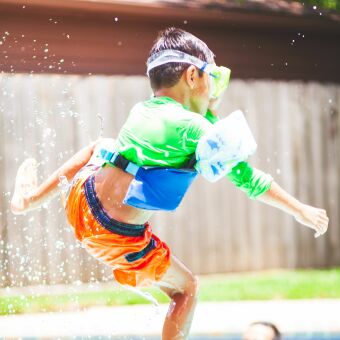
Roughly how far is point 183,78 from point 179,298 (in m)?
0.99

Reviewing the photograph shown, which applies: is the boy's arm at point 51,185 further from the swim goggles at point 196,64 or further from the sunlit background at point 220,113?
the sunlit background at point 220,113

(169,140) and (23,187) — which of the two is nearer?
(169,140)

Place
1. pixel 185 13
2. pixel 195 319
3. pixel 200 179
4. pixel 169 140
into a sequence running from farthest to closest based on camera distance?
pixel 200 179, pixel 185 13, pixel 195 319, pixel 169 140

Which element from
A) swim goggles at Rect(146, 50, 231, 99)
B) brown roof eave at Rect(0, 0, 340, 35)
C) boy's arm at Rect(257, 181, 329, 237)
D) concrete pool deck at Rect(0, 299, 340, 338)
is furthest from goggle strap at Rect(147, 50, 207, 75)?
brown roof eave at Rect(0, 0, 340, 35)

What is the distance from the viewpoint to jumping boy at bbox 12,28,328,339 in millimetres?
3170

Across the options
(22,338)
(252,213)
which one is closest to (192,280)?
(22,338)

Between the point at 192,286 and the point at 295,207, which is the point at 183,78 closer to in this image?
the point at 295,207

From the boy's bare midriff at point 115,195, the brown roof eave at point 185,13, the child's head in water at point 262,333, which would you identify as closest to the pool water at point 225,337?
the child's head in water at point 262,333

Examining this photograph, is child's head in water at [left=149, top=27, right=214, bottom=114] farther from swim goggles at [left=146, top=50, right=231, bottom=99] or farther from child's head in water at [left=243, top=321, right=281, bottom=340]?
child's head in water at [left=243, top=321, right=281, bottom=340]

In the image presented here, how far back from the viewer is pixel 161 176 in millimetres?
3186

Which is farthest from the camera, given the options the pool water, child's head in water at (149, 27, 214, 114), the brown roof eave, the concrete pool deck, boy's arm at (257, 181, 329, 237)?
the brown roof eave

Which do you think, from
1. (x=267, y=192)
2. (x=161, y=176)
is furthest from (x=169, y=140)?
(x=267, y=192)

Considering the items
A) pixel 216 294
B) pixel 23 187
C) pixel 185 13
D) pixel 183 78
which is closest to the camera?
pixel 183 78

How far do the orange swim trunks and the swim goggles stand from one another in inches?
21.7
